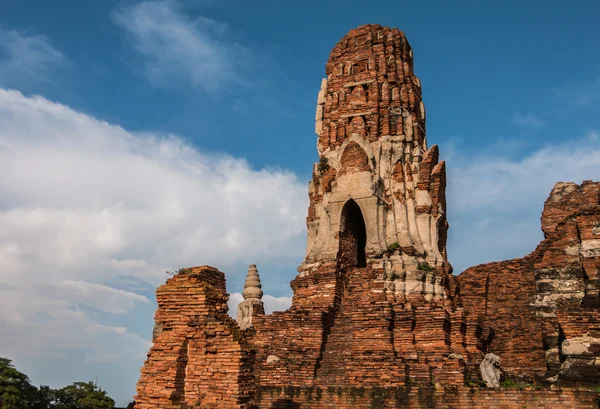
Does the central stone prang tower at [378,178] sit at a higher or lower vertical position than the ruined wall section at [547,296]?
higher

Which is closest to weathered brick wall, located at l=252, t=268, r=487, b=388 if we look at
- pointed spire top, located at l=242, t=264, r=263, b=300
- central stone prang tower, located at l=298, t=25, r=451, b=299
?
central stone prang tower, located at l=298, t=25, r=451, b=299

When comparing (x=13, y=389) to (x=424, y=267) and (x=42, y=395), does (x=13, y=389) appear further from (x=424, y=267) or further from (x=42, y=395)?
(x=424, y=267)

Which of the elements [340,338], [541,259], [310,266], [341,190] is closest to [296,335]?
[340,338]

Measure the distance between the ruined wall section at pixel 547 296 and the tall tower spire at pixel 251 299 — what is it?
643cm

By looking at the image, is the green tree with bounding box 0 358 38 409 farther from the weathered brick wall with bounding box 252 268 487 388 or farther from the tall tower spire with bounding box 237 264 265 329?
the weathered brick wall with bounding box 252 268 487 388

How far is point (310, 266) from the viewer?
51.9 ft

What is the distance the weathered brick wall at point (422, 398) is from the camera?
10.7 meters

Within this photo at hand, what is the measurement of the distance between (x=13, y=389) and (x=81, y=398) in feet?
12.5

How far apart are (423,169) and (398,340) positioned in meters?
5.10

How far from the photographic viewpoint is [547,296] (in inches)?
618

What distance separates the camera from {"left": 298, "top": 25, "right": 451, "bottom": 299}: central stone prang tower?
15.5 metres

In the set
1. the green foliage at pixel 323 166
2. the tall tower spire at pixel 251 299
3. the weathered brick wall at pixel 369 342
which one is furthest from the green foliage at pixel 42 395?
the green foliage at pixel 323 166

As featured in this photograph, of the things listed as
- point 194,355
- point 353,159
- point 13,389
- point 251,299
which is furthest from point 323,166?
point 13,389

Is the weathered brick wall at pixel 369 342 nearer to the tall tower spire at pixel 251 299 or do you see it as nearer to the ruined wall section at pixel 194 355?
the tall tower spire at pixel 251 299
